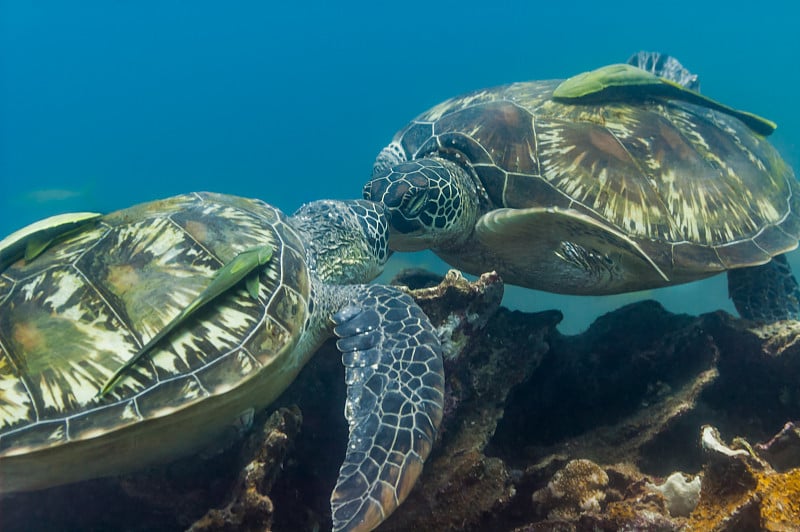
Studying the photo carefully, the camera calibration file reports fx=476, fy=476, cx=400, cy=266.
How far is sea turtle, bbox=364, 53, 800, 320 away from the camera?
349cm

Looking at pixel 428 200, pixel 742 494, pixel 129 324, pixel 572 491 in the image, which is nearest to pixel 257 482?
pixel 129 324

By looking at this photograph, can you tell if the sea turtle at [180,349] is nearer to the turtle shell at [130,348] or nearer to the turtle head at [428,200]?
the turtle shell at [130,348]

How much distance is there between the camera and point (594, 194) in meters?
3.53

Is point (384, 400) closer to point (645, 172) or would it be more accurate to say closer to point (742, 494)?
point (742, 494)

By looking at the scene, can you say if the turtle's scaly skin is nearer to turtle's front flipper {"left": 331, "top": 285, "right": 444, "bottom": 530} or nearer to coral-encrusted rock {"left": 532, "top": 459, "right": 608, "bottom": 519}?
turtle's front flipper {"left": 331, "top": 285, "right": 444, "bottom": 530}

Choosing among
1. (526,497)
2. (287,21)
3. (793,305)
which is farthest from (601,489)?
(287,21)

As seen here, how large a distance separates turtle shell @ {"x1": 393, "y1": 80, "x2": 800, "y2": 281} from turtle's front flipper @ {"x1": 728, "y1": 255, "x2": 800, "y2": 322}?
13.6 inches

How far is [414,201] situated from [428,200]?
140 millimetres

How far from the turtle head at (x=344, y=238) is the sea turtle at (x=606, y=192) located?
1.05ft

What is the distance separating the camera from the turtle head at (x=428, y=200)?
371 cm

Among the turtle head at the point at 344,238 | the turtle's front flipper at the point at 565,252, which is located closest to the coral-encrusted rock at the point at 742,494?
the turtle's front flipper at the point at 565,252

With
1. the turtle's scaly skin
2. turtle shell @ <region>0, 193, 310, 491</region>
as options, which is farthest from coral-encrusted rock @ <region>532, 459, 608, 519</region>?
the turtle's scaly skin

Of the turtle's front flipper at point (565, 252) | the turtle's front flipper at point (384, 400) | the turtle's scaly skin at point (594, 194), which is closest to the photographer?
the turtle's front flipper at point (384, 400)

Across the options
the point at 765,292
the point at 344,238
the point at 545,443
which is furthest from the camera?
the point at 765,292
